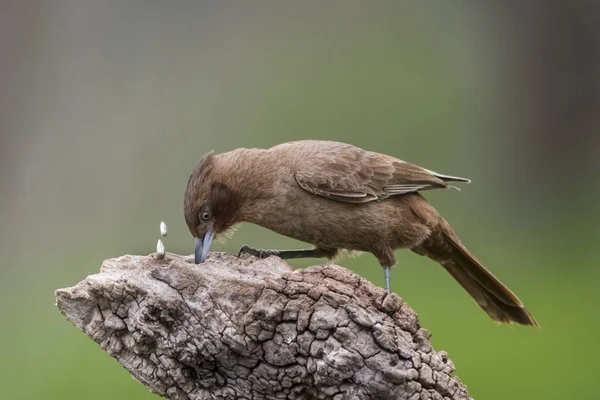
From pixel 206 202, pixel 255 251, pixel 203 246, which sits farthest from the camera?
pixel 255 251

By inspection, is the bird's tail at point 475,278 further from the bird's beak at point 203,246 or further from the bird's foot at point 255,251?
the bird's beak at point 203,246

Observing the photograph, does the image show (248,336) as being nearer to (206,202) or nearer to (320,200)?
(206,202)

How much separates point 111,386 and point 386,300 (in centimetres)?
447

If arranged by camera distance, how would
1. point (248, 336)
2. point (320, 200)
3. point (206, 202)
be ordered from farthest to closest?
1. point (320, 200)
2. point (206, 202)
3. point (248, 336)

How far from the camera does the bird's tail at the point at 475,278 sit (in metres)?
5.69

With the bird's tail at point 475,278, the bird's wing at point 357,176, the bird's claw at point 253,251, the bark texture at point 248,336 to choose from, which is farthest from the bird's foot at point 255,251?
the bark texture at point 248,336

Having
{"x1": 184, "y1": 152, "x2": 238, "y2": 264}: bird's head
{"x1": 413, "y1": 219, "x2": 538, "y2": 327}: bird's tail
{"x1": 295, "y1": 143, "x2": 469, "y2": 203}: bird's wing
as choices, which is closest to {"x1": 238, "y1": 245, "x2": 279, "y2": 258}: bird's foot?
{"x1": 184, "y1": 152, "x2": 238, "y2": 264}: bird's head

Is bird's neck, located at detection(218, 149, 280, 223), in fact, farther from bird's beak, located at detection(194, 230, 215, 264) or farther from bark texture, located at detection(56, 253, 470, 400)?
bark texture, located at detection(56, 253, 470, 400)

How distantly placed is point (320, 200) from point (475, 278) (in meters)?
1.18

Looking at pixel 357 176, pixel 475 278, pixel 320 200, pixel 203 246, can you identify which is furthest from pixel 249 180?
pixel 475 278

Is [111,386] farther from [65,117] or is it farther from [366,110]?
[366,110]

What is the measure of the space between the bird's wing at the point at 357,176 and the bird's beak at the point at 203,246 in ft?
2.03

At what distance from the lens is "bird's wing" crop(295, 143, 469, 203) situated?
5.37 meters

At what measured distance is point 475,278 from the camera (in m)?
5.82
